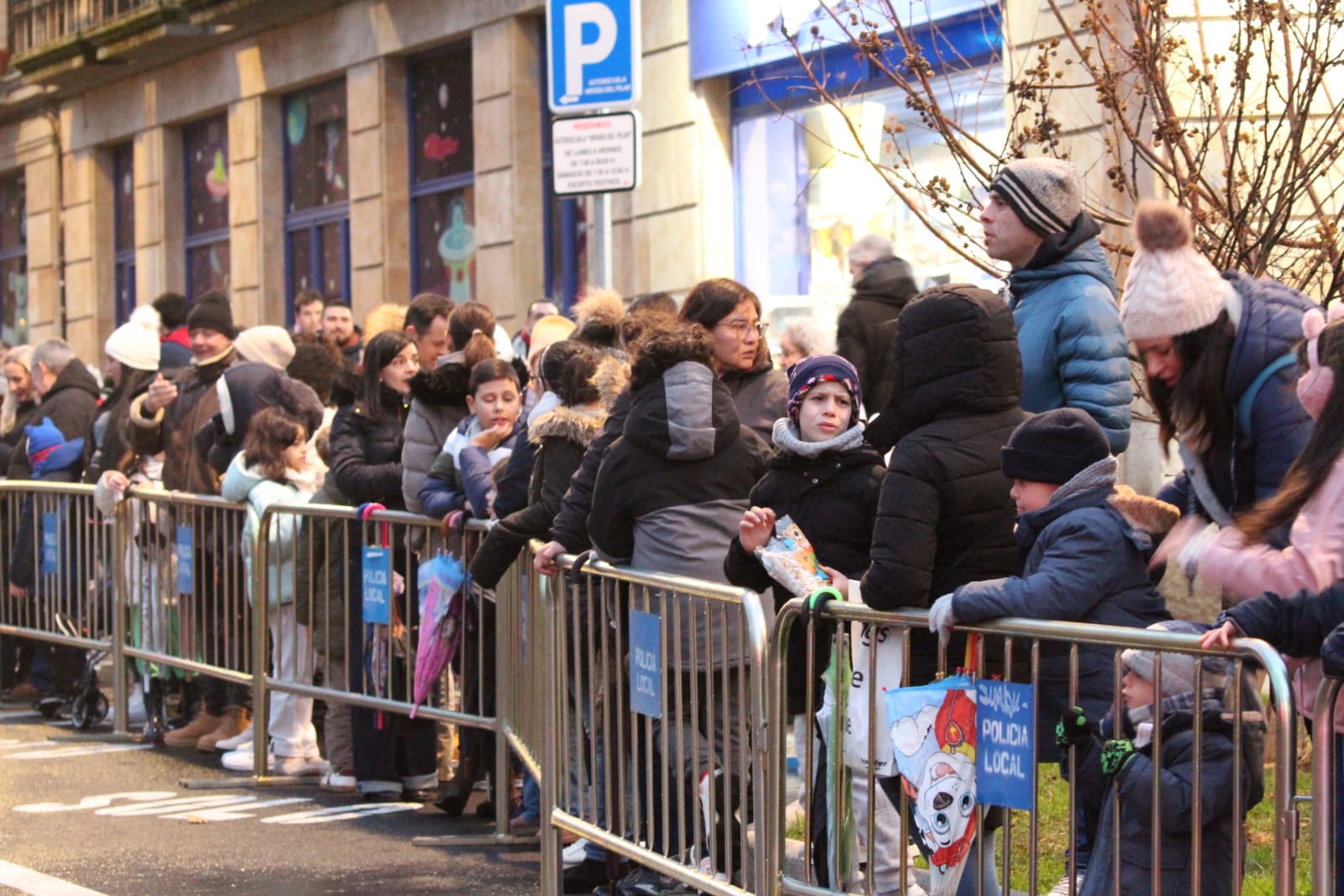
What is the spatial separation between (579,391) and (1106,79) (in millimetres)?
2114

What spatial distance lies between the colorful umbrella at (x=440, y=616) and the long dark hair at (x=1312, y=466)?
14.9ft

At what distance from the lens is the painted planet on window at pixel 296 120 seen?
22359 mm

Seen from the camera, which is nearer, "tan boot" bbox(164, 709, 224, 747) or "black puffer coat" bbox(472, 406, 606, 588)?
"black puffer coat" bbox(472, 406, 606, 588)

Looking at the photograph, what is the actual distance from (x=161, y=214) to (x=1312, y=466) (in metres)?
22.2

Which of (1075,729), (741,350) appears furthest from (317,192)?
(1075,729)

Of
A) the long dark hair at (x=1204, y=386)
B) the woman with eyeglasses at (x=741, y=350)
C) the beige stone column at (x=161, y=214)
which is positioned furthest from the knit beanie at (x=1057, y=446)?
the beige stone column at (x=161, y=214)

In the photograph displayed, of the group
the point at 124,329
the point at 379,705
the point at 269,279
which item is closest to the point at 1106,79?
the point at 379,705

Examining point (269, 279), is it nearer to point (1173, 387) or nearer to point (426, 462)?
point (426, 462)

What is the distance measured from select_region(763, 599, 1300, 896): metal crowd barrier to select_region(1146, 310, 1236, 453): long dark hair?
28.5 inches

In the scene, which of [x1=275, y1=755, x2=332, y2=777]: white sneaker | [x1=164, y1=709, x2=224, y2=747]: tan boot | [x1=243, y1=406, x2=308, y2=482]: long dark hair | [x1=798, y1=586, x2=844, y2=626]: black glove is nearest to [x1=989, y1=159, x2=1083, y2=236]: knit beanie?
[x1=798, y1=586, x2=844, y2=626]: black glove

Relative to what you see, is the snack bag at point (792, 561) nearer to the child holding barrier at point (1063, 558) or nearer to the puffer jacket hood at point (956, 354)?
the puffer jacket hood at point (956, 354)

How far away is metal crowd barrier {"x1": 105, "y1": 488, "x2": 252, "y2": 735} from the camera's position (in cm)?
1031

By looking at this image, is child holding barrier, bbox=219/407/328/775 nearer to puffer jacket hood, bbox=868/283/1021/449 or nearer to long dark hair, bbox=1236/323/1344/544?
puffer jacket hood, bbox=868/283/1021/449

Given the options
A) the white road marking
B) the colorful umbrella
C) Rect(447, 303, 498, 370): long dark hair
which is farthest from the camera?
Rect(447, 303, 498, 370): long dark hair
